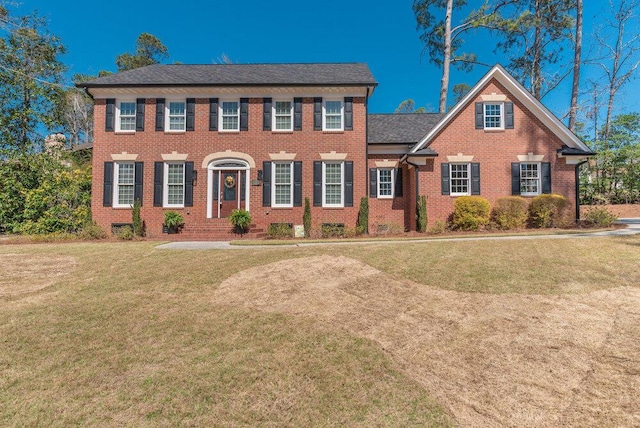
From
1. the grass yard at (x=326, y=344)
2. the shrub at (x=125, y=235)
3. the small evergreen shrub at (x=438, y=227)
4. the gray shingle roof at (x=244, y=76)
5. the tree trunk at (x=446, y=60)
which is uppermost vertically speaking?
the tree trunk at (x=446, y=60)

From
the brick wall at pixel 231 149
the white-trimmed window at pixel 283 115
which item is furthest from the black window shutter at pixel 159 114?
the white-trimmed window at pixel 283 115

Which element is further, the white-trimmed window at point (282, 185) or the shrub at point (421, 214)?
the white-trimmed window at point (282, 185)

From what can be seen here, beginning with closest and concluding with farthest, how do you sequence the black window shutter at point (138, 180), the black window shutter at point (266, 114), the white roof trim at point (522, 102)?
the white roof trim at point (522, 102), the black window shutter at point (138, 180), the black window shutter at point (266, 114)

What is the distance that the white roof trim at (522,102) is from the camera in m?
14.9

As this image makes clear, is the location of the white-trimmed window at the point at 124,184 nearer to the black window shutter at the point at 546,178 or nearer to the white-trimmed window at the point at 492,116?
the white-trimmed window at the point at 492,116

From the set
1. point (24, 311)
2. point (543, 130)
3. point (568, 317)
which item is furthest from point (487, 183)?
A: point (24, 311)

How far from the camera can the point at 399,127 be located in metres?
18.0

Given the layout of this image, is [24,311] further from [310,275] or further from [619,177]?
[619,177]

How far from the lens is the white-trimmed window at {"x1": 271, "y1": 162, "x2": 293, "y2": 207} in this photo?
15.8 meters

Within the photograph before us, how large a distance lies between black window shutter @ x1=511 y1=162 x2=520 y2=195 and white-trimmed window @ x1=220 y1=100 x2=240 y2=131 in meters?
13.5

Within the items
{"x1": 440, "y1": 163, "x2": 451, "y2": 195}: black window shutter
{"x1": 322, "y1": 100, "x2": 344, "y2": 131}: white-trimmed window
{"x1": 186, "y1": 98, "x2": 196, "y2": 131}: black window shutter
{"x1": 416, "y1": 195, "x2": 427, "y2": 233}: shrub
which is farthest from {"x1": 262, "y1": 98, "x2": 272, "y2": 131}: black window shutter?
{"x1": 440, "y1": 163, "x2": 451, "y2": 195}: black window shutter

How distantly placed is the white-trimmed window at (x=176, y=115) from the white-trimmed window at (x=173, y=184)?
6.03 ft

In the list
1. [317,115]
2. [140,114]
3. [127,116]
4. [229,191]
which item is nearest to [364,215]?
[317,115]

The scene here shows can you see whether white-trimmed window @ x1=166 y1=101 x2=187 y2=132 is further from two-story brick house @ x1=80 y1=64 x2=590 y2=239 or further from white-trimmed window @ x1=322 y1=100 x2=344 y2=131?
white-trimmed window @ x1=322 y1=100 x2=344 y2=131
